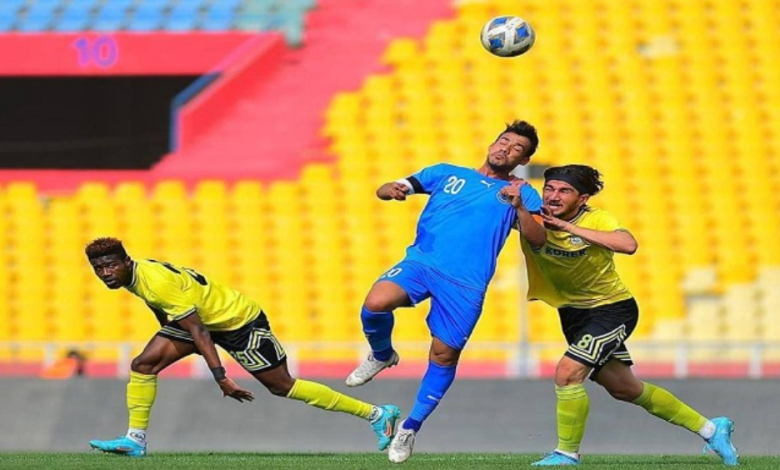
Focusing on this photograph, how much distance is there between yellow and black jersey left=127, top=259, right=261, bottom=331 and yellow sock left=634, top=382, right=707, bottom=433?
2623 mm

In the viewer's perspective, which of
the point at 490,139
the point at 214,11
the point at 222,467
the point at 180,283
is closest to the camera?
the point at 222,467

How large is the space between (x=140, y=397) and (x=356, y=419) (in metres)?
3.25

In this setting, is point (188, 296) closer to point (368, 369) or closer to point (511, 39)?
point (368, 369)

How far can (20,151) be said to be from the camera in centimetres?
2389

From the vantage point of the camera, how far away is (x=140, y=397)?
10891mm

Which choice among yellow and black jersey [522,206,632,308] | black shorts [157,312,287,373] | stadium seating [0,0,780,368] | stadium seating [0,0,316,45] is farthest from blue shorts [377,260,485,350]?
stadium seating [0,0,316,45]

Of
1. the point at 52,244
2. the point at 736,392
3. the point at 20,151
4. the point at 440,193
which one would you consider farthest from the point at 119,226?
the point at 440,193

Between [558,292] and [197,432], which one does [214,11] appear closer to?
[197,432]

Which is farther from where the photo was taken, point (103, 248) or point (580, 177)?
point (103, 248)

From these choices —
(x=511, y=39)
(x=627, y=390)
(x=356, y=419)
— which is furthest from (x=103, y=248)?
(x=356, y=419)

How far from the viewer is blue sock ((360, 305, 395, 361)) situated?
1015 cm

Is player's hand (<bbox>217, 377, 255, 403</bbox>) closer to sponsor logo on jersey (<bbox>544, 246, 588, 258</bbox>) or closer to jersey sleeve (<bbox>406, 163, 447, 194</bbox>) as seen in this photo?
jersey sleeve (<bbox>406, 163, 447, 194</bbox>)

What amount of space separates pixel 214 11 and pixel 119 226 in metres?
4.06

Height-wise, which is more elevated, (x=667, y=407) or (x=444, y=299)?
(x=444, y=299)
